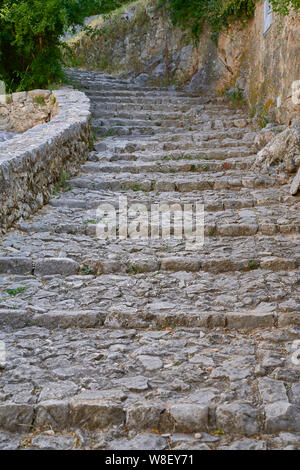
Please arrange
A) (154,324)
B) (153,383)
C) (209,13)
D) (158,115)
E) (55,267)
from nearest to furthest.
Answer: (153,383) → (154,324) → (55,267) → (158,115) → (209,13)

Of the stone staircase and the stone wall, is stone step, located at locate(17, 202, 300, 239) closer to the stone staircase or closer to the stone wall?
the stone staircase

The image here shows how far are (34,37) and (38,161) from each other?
200 inches

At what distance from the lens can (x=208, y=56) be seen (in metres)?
10.8

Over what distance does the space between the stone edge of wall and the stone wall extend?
1379 millimetres

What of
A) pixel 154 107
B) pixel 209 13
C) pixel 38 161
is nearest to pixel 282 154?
pixel 38 161

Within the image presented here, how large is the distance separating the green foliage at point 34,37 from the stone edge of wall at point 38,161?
7.72 feet

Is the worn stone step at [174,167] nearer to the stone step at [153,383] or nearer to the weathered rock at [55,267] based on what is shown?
the weathered rock at [55,267]

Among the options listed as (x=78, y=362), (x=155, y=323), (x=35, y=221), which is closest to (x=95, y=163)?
(x=35, y=221)

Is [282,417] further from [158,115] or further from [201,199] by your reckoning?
[158,115]

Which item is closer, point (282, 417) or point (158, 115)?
point (282, 417)

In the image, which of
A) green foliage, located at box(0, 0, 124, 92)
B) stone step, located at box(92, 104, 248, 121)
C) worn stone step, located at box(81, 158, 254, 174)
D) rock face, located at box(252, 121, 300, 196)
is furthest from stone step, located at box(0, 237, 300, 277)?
green foliage, located at box(0, 0, 124, 92)

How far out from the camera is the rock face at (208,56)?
672 cm

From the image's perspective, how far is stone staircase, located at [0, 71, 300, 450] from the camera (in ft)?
7.09
